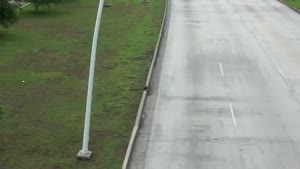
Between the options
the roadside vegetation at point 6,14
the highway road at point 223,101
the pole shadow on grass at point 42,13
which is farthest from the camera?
the pole shadow on grass at point 42,13

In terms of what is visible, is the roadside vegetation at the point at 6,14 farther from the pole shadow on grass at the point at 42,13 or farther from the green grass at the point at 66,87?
the pole shadow on grass at the point at 42,13

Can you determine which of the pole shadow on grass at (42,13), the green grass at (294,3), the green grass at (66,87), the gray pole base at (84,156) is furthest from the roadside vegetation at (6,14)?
the green grass at (294,3)

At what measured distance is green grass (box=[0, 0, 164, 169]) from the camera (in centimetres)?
1705

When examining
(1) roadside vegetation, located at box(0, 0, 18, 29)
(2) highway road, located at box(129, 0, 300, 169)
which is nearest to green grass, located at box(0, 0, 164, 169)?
(1) roadside vegetation, located at box(0, 0, 18, 29)

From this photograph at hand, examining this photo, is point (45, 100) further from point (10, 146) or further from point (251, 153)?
point (251, 153)

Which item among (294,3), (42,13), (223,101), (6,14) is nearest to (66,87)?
(223,101)

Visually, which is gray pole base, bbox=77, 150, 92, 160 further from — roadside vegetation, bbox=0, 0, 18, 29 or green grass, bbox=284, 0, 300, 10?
green grass, bbox=284, 0, 300, 10

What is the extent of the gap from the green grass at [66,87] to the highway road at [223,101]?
111 cm

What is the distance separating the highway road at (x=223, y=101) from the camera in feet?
56.6

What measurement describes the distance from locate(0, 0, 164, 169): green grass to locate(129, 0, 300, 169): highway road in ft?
3.65

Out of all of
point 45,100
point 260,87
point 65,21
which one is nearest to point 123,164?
point 45,100

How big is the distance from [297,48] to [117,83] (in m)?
15.2

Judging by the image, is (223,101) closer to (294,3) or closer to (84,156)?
(84,156)

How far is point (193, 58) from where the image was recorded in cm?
3198
